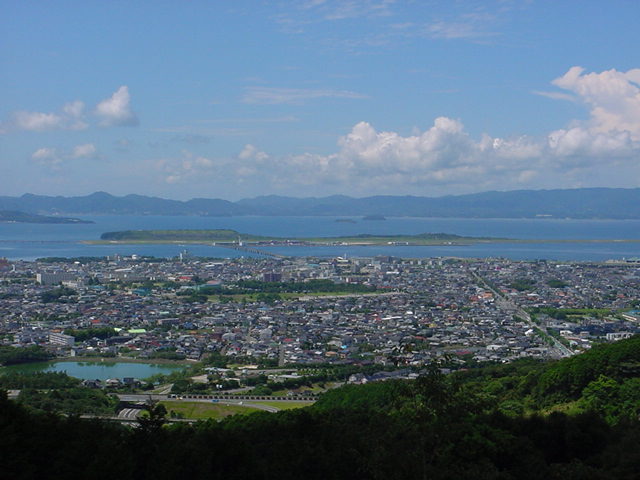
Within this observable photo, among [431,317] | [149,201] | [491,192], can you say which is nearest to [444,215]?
[491,192]

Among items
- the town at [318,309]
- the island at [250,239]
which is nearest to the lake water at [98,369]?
the town at [318,309]

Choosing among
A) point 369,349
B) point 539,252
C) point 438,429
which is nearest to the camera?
point 438,429

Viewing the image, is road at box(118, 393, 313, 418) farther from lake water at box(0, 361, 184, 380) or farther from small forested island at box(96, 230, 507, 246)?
small forested island at box(96, 230, 507, 246)

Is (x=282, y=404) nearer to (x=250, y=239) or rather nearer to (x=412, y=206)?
(x=250, y=239)

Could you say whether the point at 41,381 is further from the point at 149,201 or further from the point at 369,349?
the point at 149,201

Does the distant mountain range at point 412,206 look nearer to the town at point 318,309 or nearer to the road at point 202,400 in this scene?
the town at point 318,309

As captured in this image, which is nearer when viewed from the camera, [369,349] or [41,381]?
[41,381]

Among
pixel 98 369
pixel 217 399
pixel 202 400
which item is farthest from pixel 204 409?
pixel 98 369
